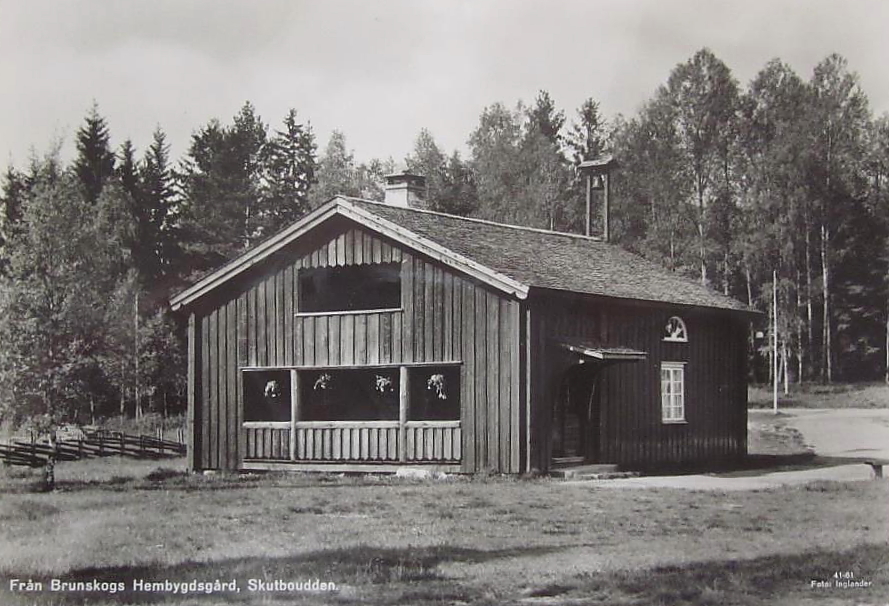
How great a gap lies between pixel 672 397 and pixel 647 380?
42.7 inches

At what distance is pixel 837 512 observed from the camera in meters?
13.4

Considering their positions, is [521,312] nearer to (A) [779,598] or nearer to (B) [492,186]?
(A) [779,598]

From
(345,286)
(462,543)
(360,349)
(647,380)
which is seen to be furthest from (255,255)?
(462,543)

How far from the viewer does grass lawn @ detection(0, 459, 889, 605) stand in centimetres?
890

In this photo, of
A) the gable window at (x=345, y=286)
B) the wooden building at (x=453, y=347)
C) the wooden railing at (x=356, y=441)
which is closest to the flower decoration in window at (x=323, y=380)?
the wooden building at (x=453, y=347)

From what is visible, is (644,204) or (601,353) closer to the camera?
(601,353)

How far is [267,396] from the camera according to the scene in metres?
21.7

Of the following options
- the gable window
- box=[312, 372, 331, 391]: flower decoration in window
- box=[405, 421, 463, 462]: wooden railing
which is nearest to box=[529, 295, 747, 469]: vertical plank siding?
box=[405, 421, 463, 462]: wooden railing

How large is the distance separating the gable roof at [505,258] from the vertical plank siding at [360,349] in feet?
1.12

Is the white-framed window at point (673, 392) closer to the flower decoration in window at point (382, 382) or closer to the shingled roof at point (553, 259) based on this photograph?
the shingled roof at point (553, 259)

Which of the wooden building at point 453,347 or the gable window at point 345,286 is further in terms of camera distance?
the gable window at point 345,286

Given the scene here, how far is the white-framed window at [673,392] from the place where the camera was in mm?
22016

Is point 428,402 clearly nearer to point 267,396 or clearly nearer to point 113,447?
point 267,396

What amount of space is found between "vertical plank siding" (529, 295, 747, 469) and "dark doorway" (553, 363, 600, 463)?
195 mm
